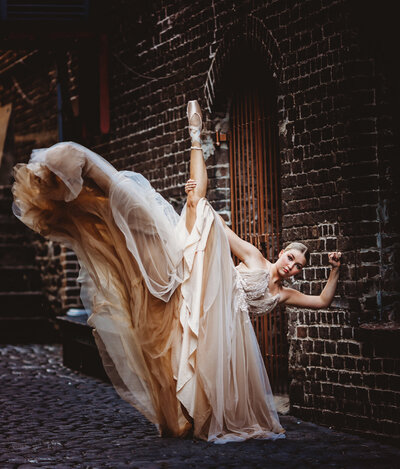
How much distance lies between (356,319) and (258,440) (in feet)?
4.32

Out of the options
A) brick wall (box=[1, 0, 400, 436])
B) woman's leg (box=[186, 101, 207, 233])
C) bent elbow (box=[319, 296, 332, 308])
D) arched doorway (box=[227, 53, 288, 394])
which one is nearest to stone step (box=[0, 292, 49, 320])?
arched doorway (box=[227, 53, 288, 394])

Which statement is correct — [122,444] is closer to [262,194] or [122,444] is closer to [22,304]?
[262,194]

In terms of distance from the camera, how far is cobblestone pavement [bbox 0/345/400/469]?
6.21 metres

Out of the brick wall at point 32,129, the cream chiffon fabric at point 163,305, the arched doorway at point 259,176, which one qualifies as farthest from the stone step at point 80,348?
the cream chiffon fabric at point 163,305

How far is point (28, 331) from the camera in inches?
587

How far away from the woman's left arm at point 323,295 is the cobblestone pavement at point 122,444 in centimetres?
98

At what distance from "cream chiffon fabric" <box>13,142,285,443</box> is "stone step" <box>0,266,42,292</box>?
881 cm

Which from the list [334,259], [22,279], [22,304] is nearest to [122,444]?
[334,259]

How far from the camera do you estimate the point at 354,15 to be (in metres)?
7.57

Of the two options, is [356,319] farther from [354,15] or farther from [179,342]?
[354,15]

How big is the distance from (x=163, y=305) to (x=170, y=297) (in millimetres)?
93

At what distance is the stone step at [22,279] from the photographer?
51.5 ft

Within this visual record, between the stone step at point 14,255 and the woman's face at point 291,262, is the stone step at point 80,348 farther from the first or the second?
the woman's face at point 291,262

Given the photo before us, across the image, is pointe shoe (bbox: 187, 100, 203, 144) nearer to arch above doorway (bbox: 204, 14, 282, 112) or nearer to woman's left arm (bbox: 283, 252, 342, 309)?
woman's left arm (bbox: 283, 252, 342, 309)
